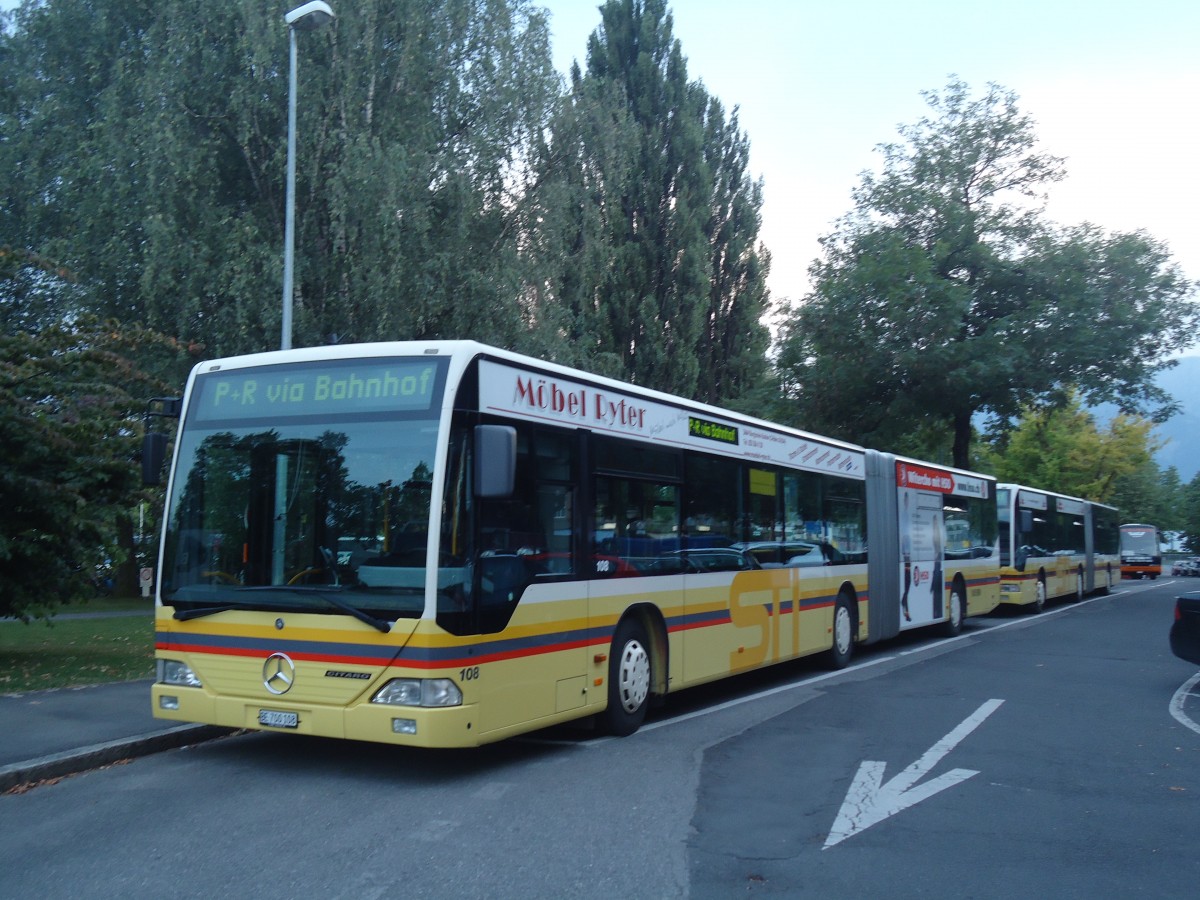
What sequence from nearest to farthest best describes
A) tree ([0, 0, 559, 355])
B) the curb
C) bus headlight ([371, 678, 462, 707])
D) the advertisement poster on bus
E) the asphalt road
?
1. the asphalt road
2. bus headlight ([371, 678, 462, 707])
3. the curb
4. the advertisement poster on bus
5. tree ([0, 0, 559, 355])

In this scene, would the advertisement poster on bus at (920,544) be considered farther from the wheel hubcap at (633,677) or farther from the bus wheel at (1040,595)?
the bus wheel at (1040,595)

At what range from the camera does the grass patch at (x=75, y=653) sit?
11492 mm

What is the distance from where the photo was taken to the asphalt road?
5.45 metres

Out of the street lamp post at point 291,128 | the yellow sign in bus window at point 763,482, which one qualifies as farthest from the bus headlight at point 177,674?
the street lamp post at point 291,128

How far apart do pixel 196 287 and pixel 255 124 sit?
3.54m

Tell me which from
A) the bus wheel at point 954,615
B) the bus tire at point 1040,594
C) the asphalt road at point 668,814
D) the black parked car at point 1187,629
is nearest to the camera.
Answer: the asphalt road at point 668,814

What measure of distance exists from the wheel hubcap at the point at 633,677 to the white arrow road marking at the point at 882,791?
2.06 metres

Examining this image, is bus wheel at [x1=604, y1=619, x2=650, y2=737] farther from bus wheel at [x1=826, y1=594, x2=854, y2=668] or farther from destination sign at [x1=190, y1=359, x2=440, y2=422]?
bus wheel at [x1=826, y1=594, x2=854, y2=668]

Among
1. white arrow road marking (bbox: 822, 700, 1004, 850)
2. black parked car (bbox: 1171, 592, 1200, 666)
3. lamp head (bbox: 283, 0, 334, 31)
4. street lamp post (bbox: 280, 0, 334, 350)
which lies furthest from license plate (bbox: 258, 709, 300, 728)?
lamp head (bbox: 283, 0, 334, 31)

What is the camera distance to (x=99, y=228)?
69.4ft

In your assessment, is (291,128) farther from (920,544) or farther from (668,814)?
(668,814)

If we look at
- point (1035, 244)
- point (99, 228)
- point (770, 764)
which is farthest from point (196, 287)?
point (1035, 244)

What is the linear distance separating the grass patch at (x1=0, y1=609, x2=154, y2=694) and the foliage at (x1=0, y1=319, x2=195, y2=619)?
692mm

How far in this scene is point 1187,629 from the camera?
12609 millimetres
